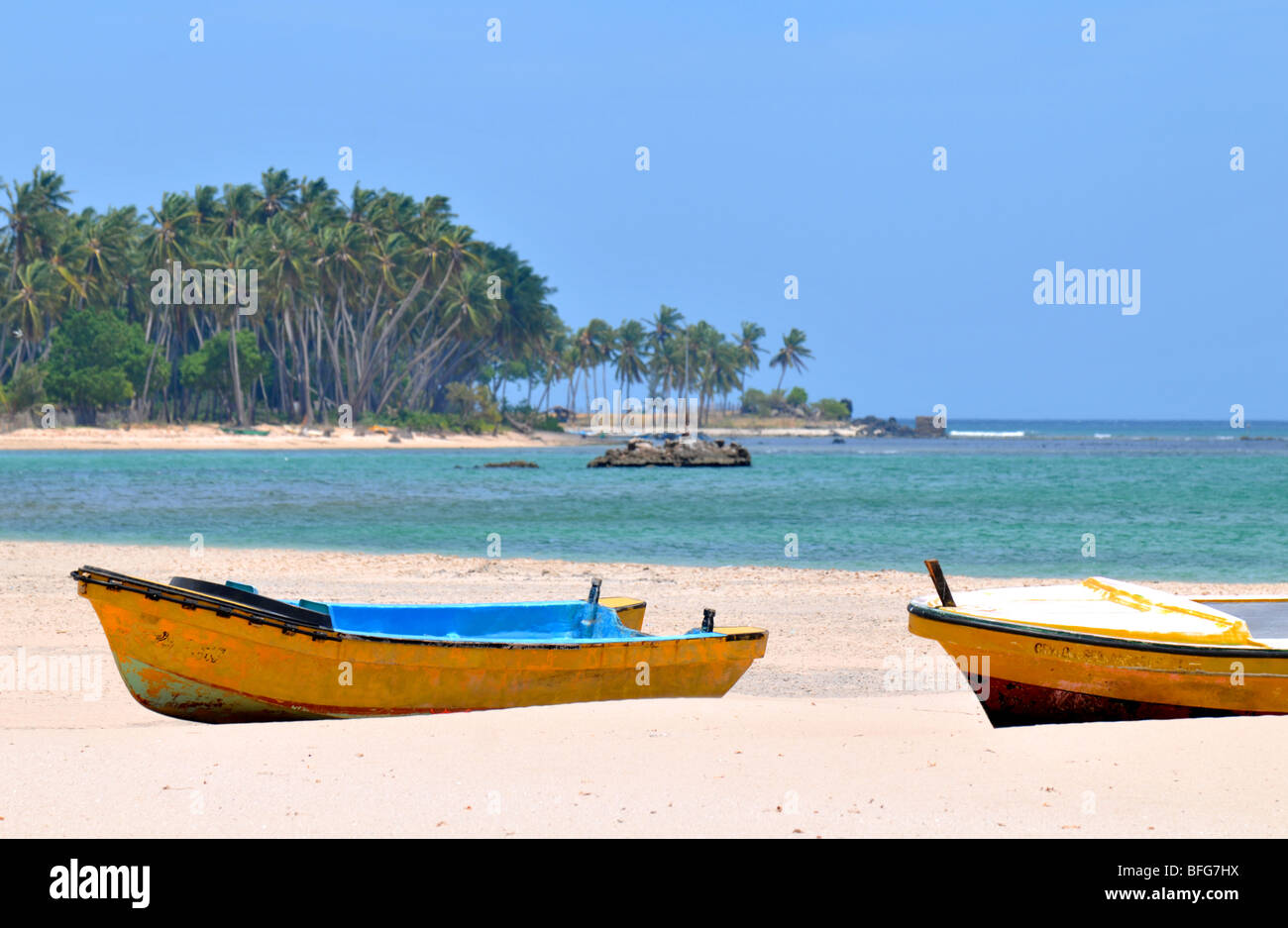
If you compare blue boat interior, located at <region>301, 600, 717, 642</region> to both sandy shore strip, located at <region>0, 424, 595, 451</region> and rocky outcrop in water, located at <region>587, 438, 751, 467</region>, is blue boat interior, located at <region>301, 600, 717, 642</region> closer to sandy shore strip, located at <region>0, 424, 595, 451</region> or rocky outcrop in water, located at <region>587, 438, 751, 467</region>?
rocky outcrop in water, located at <region>587, 438, 751, 467</region>

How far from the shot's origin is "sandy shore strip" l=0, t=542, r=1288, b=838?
6293 mm

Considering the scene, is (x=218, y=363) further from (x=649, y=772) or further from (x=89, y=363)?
(x=649, y=772)

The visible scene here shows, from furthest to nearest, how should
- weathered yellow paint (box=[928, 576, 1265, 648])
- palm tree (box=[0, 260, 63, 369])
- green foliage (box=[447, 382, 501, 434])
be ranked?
green foliage (box=[447, 382, 501, 434])
palm tree (box=[0, 260, 63, 369])
weathered yellow paint (box=[928, 576, 1265, 648])

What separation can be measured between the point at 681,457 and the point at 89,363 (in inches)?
1789

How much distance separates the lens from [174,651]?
820 cm

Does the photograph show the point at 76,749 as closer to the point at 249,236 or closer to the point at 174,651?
the point at 174,651

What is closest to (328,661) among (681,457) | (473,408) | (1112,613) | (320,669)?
(320,669)

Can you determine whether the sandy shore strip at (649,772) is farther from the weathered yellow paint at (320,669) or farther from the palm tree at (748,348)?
the palm tree at (748,348)

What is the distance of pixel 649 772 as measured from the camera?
7.31 m

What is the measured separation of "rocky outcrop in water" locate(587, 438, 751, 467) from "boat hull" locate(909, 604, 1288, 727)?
70062 mm

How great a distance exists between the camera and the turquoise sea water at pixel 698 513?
26.5 m

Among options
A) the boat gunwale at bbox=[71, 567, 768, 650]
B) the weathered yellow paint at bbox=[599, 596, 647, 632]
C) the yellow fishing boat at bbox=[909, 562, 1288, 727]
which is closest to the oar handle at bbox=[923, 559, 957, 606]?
the yellow fishing boat at bbox=[909, 562, 1288, 727]

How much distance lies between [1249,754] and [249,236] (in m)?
97.3

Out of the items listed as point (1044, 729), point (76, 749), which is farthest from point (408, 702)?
point (1044, 729)
